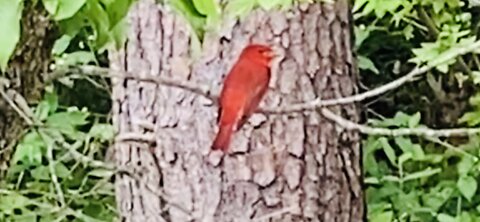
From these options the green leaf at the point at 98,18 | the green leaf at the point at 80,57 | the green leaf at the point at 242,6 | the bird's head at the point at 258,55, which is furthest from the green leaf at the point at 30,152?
the green leaf at the point at 98,18

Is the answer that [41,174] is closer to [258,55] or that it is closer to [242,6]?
[258,55]

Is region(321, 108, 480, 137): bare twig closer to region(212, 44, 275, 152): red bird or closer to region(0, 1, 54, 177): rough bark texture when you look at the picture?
region(212, 44, 275, 152): red bird

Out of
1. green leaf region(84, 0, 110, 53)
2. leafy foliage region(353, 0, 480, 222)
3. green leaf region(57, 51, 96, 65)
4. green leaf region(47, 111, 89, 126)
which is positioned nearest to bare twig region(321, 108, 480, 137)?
leafy foliage region(353, 0, 480, 222)

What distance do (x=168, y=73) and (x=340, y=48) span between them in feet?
1.06

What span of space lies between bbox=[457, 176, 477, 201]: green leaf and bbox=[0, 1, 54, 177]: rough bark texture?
165cm

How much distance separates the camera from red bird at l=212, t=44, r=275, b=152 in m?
1.64

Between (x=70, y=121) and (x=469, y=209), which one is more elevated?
(x=70, y=121)

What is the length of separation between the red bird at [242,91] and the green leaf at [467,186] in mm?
1249

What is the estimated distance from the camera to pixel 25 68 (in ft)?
4.33

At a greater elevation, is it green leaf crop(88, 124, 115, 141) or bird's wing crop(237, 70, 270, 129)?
bird's wing crop(237, 70, 270, 129)

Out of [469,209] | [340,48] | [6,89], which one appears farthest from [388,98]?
[6,89]

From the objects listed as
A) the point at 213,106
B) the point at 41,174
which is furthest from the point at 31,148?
the point at 213,106

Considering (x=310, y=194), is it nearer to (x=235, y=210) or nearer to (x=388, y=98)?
(x=235, y=210)

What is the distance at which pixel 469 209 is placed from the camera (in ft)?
10.1
